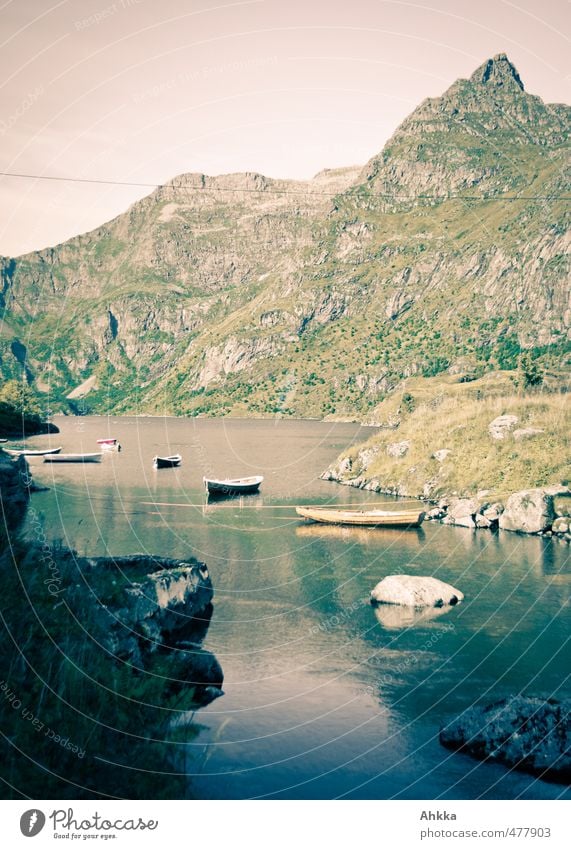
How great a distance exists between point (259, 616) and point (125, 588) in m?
8.05

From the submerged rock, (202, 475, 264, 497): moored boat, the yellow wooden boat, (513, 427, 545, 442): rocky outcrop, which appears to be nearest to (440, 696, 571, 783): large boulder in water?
the submerged rock

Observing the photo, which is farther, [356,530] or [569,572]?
[356,530]

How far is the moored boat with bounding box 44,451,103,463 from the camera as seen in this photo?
101 meters

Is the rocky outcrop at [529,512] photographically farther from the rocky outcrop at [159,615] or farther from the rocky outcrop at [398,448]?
the rocky outcrop at [159,615]

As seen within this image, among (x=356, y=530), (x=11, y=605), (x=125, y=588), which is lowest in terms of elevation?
(x=356, y=530)

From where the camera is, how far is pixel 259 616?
112 ft

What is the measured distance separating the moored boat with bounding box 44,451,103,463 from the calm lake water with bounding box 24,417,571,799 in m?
35.2

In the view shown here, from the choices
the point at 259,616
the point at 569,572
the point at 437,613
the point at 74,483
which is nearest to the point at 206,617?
the point at 259,616

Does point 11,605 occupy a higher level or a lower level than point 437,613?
higher

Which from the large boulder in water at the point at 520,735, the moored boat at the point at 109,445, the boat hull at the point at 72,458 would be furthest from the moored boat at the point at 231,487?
the moored boat at the point at 109,445

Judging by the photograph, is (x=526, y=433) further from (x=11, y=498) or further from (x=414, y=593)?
(x=11, y=498)

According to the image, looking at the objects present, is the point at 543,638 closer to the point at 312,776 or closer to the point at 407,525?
the point at 312,776

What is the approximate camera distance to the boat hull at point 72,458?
3989 inches

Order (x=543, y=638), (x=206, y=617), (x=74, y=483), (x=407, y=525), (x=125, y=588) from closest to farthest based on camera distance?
(x=125, y=588) < (x=543, y=638) < (x=206, y=617) < (x=407, y=525) < (x=74, y=483)
